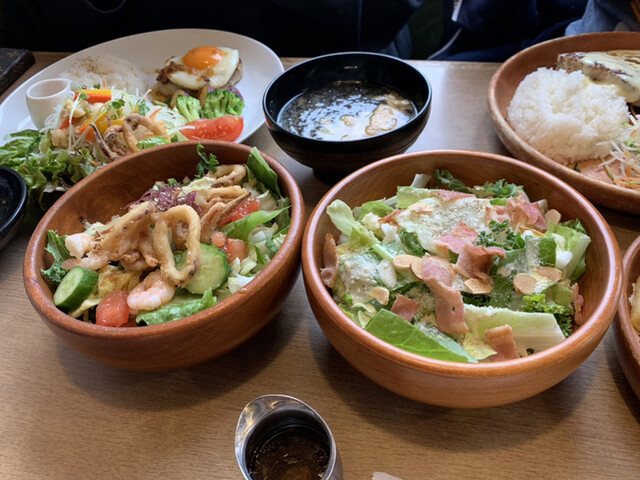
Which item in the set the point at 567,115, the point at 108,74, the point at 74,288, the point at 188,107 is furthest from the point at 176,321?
the point at 108,74

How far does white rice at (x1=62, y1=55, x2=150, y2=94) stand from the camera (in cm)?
230

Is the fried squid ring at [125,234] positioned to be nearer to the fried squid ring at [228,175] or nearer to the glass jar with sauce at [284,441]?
the fried squid ring at [228,175]

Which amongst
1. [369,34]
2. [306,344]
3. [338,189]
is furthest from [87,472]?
[369,34]

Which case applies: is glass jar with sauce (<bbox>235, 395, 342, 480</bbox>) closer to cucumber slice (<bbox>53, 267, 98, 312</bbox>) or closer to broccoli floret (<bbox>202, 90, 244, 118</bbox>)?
cucumber slice (<bbox>53, 267, 98, 312</bbox>)

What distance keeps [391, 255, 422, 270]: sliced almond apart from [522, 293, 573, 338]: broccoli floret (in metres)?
0.25

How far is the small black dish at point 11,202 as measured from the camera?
154 cm

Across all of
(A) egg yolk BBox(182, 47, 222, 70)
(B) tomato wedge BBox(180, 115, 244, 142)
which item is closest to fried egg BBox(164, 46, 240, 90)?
(A) egg yolk BBox(182, 47, 222, 70)

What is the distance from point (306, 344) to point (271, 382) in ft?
0.45

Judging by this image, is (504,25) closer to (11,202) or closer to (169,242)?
(169,242)

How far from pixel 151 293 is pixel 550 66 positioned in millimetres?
1950

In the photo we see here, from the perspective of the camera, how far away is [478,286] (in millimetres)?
1089

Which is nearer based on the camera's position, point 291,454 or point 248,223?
point 291,454

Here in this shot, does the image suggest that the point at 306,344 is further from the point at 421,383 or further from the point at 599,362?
the point at 599,362

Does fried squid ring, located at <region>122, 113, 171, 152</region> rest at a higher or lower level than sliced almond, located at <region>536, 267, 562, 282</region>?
higher
